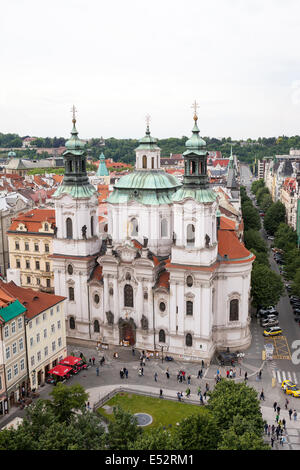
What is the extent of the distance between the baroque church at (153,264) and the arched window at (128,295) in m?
0.15

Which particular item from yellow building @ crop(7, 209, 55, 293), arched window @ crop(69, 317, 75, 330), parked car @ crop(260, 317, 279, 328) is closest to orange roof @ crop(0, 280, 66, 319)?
arched window @ crop(69, 317, 75, 330)

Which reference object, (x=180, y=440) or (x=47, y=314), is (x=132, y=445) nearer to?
(x=180, y=440)

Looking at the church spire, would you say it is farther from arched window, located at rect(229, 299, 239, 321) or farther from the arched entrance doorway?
the arched entrance doorway

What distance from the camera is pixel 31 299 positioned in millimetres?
59375

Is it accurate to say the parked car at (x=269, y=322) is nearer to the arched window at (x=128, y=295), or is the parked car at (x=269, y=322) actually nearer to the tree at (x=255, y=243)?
the arched window at (x=128, y=295)

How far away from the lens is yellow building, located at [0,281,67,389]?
56638 mm

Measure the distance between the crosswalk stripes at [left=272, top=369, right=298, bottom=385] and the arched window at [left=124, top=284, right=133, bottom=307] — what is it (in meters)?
20.3

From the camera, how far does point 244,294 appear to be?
66.6 metres

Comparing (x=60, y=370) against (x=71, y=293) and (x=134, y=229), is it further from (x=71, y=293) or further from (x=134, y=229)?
(x=134, y=229)

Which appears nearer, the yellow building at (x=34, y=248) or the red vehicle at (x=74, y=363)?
the red vehicle at (x=74, y=363)

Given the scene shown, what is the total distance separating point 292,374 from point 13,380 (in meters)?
32.8

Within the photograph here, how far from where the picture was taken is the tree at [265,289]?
75.9 m

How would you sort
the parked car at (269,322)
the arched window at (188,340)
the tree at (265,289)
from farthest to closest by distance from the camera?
the tree at (265,289)
the parked car at (269,322)
the arched window at (188,340)

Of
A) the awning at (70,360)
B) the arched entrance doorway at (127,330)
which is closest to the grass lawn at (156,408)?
the awning at (70,360)
